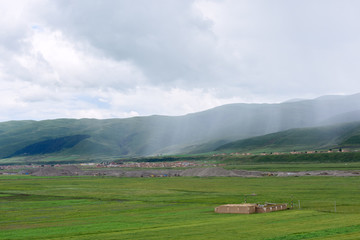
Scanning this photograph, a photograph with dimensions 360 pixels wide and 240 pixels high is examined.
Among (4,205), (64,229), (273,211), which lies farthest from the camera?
(4,205)

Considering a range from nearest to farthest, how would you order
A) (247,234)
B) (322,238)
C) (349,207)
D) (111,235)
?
1. (322,238)
2. (247,234)
3. (111,235)
4. (349,207)

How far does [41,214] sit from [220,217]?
27102 millimetres

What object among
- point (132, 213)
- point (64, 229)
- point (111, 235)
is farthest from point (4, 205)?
point (111, 235)

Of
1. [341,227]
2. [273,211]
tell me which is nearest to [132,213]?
[273,211]

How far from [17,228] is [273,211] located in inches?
1205

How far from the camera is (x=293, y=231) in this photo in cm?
3356

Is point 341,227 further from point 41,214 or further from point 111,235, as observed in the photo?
point 41,214

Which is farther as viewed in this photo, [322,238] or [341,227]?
[341,227]

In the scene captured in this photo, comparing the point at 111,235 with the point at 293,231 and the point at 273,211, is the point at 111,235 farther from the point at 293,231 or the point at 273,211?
the point at 273,211

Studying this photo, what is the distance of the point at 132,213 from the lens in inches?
2175

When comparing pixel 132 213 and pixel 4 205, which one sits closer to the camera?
pixel 132 213

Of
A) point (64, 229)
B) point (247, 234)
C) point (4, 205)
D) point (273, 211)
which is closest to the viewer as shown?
point (247, 234)

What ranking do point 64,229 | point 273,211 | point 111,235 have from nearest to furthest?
point 111,235 < point 64,229 < point 273,211

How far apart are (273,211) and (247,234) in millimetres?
17762
